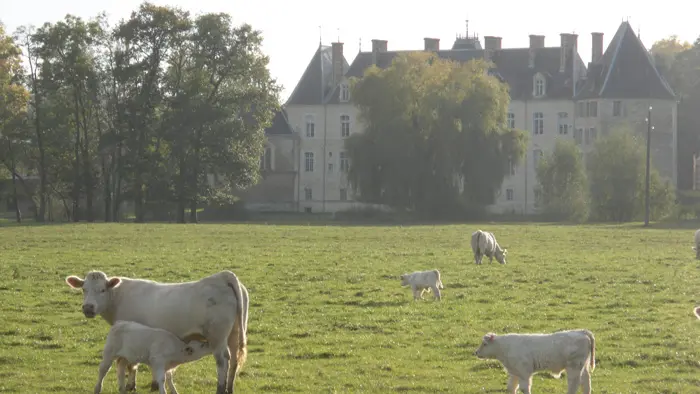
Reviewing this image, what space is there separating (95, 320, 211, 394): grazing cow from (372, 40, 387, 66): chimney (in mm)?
86704

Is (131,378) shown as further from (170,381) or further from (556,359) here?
(556,359)

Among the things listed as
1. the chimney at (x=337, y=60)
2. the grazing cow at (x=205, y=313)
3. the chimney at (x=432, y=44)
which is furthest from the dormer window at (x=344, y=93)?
the grazing cow at (x=205, y=313)

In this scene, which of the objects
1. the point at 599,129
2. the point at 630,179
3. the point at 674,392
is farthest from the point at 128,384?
the point at 599,129

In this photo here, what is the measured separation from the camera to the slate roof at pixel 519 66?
316 feet

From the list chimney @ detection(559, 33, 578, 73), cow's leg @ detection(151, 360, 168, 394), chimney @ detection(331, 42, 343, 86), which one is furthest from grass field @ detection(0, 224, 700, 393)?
chimney @ detection(331, 42, 343, 86)

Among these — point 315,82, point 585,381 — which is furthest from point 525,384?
point 315,82

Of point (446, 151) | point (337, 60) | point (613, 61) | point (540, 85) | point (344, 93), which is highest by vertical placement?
point (337, 60)

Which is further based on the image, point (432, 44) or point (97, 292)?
point (432, 44)

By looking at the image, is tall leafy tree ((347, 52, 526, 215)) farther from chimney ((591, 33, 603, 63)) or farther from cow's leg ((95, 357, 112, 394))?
cow's leg ((95, 357, 112, 394))

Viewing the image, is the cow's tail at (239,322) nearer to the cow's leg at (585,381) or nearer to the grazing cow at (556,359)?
the grazing cow at (556,359)

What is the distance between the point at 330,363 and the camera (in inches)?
604

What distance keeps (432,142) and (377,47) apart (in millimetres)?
32316

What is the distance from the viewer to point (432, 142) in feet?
227

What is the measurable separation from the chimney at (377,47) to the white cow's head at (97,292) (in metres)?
85.6
